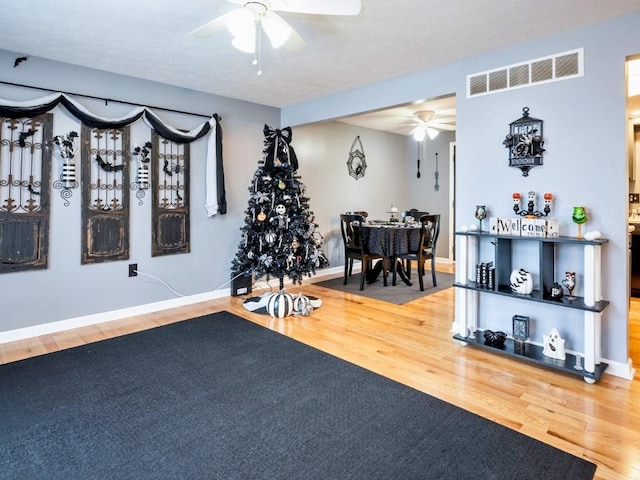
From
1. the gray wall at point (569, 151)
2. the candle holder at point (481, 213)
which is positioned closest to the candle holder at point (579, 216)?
the gray wall at point (569, 151)

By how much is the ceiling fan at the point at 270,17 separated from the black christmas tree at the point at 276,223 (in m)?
1.94

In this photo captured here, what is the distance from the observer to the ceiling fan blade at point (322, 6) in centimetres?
205

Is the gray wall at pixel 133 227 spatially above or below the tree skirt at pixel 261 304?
above

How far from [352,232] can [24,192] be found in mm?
3671

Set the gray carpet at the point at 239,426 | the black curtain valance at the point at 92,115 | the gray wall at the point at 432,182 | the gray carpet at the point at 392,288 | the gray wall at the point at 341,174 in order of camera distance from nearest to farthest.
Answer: the gray carpet at the point at 239,426 < the black curtain valance at the point at 92,115 < the gray carpet at the point at 392,288 < the gray wall at the point at 341,174 < the gray wall at the point at 432,182

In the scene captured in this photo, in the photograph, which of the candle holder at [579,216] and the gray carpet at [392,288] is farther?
the gray carpet at [392,288]

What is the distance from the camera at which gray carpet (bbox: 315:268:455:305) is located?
473 centimetres

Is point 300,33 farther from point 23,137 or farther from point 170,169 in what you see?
point 23,137

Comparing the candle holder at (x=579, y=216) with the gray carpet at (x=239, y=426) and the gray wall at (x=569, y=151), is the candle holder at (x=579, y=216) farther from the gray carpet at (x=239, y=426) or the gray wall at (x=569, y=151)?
the gray carpet at (x=239, y=426)

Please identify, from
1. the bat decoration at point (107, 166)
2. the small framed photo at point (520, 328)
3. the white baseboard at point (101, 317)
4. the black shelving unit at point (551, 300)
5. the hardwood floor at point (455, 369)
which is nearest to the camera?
the hardwood floor at point (455, 369)

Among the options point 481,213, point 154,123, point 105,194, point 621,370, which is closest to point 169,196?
point 105,194

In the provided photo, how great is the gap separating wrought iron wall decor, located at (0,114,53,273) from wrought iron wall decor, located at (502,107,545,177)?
155 inches

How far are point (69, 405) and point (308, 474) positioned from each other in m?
1.54

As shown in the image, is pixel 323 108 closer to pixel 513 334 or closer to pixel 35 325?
pixel 513 334
